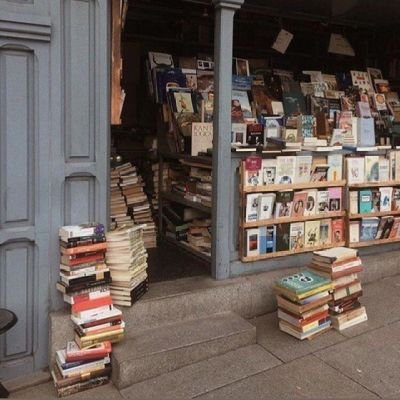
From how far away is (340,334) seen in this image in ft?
12.7

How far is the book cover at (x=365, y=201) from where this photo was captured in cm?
474

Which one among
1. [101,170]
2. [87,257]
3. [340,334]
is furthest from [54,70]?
[340,334]

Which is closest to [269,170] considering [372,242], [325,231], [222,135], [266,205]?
[266,205]

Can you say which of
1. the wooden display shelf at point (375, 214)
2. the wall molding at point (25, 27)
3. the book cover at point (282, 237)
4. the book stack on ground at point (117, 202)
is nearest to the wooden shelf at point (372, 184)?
the wooden display shelf at point (375, 214)

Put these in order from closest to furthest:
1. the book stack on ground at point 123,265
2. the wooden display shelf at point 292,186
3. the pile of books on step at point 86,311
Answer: the pile of books on step at point 86,311 < the book stack on ground at point 123,265 < the wooden display shelf at point 292,186

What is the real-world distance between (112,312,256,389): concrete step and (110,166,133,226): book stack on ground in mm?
1668

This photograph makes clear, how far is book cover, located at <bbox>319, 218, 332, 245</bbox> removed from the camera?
4.56 metres

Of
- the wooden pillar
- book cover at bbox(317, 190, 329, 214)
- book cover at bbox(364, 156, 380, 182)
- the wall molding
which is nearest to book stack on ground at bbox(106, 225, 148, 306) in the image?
the wooden pillar

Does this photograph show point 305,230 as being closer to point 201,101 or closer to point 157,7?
point 201,101

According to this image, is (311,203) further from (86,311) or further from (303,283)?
(86,311)

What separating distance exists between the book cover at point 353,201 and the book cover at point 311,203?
43 centimetres

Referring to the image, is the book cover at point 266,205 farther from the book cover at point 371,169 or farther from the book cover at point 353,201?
the book cover at point 371,169

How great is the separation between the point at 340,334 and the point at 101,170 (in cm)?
225

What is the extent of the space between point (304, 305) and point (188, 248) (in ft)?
4.94
